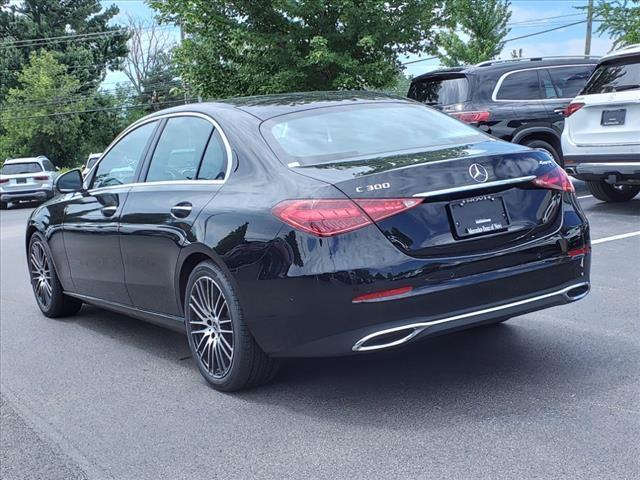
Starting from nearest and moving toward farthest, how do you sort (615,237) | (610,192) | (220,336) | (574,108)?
(220,336)
(615,237)
(574,108)
(610,192)

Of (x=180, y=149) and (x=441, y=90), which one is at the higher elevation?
(x=180, y=149)

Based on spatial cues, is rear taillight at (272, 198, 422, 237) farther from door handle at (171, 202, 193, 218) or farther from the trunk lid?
door handle at (171, 202, 193, 218)

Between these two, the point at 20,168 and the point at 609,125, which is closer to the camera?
the point at 609,125

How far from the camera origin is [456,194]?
3.90m

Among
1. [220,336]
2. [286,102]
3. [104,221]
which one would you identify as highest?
[286,102]

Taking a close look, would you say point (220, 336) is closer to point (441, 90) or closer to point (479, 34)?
point (441, 90)

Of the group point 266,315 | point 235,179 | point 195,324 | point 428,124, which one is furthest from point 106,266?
point 428,124

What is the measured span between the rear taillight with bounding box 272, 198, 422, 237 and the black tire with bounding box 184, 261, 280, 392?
2.30ft

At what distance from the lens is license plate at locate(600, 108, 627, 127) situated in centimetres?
938

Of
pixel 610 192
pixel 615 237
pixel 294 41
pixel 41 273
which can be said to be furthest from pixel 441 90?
pixel 41 273

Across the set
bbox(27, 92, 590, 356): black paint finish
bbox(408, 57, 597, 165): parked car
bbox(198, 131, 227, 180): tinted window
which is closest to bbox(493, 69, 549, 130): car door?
bbox(408, 57, 597, 165): parked car

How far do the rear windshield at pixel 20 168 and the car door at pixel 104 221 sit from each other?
67.8 feet

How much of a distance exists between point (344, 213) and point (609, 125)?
22.3 feet

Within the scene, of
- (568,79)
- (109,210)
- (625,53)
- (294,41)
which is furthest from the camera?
(294,41)
